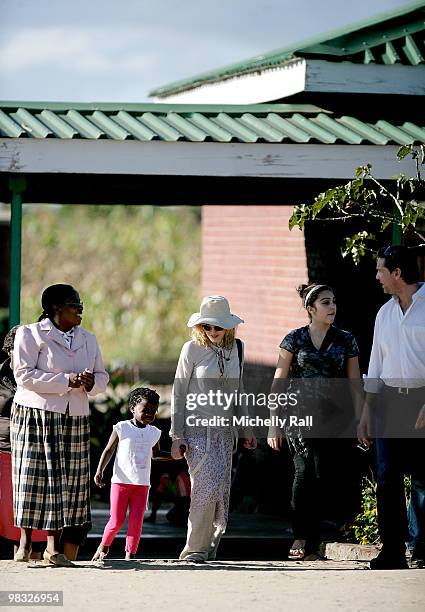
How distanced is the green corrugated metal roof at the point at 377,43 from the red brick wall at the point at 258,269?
7.28 feet

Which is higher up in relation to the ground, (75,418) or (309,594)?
(75,418)

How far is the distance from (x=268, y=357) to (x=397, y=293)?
5193mm

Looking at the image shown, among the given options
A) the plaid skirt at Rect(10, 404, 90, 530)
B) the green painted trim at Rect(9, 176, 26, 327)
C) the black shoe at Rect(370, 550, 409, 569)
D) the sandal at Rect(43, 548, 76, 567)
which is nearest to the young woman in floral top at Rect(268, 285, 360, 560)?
the black shoe at Rect(370, 550, 409, 569)

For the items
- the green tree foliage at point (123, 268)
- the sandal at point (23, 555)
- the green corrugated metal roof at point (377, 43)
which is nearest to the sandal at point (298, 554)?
the sandal at point (23, 555)

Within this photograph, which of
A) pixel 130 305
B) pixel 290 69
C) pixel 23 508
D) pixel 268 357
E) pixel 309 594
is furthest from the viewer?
pixel 130 305

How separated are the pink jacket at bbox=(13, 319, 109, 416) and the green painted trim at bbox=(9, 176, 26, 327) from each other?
1.18 m

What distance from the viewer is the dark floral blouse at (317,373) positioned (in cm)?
846

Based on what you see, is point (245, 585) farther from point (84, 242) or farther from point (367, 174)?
point (84, 242)

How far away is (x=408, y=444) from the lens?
8039 millimetres

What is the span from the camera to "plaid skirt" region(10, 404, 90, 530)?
7895 millimetres

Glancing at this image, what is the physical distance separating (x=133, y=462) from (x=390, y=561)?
1647mm

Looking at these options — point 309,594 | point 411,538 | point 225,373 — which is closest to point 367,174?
point 225,373

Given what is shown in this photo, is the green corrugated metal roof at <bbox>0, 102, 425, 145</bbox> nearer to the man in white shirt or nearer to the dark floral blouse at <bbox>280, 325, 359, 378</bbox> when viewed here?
the dark floral blouse at <bbox>280, 325, 359, 378</bbox>

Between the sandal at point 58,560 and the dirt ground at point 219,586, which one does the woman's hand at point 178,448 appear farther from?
the sandal at point 58,560
